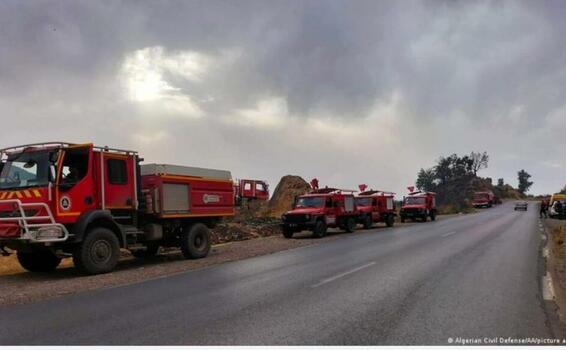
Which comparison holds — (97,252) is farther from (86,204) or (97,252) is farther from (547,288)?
(547,288)

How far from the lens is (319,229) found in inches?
992

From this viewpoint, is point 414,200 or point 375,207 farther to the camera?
point 414,200

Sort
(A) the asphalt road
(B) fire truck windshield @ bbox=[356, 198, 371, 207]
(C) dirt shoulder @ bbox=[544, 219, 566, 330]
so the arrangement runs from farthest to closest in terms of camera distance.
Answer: (B) fire truck windshield @ bbox=[356, 198, 371, 207] < (C) dirt shoulder @ bbox=[544, 219, 566, 330] < (A) the asphalt road

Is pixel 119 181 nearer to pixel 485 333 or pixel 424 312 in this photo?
pixel 424 312

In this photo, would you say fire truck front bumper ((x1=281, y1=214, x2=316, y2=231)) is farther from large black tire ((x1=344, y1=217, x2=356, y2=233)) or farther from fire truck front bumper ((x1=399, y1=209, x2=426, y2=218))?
fire truck front bumper ((x1=399, y1=209, x2=426, y2=218))

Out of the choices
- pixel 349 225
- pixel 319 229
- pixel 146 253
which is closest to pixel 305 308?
pixel 146 253

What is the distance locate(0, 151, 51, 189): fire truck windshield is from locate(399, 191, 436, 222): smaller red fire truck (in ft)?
108

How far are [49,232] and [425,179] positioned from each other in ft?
457

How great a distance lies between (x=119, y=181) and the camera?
1414 centimetres

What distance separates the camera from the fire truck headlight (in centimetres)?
1216

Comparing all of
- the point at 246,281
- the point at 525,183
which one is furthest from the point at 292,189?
the point at 525,183

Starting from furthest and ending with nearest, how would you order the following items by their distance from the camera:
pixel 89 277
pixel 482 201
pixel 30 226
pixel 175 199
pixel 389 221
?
1. pixel 482 201
2. pixel 389 221
3. pixel 175 199
4. pixel 89 277
5. pixel 30 226

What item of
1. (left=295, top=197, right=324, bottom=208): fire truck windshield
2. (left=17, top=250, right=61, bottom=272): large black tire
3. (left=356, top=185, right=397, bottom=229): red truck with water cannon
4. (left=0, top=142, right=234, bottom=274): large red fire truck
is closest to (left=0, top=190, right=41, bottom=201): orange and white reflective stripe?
(left=0, top=142, right=234, bottom=274): large red fire truck

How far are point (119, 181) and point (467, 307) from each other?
9.83 meters
